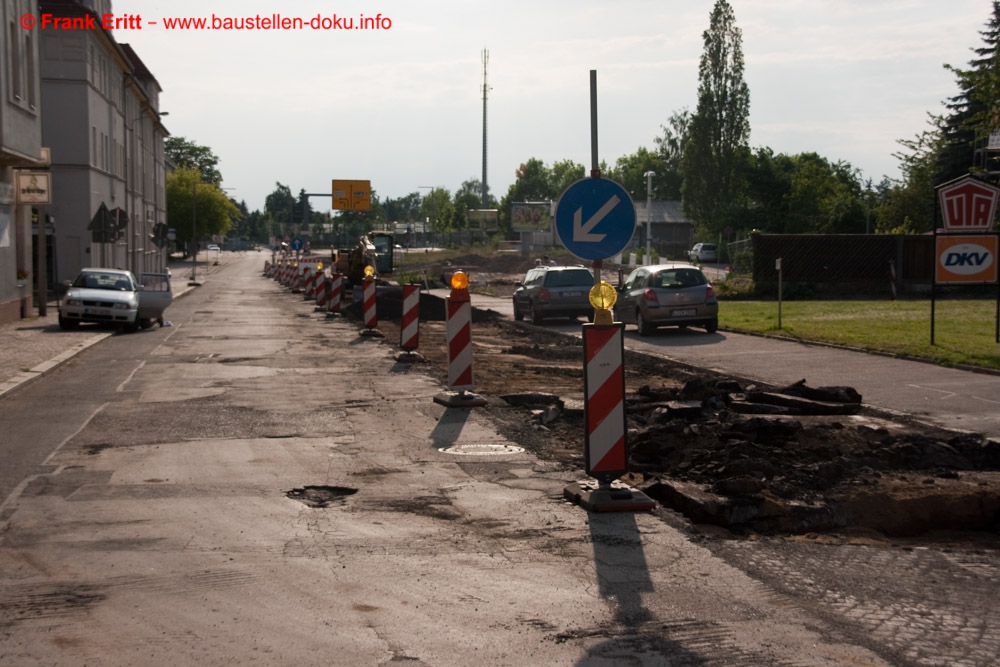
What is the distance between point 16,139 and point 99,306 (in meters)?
5.69

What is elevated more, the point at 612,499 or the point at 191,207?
the point at 191,207

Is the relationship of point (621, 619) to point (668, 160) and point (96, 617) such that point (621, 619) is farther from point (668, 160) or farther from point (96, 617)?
point (668, 160)

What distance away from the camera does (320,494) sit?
771 centimetres

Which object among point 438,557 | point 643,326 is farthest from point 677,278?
point 438,557

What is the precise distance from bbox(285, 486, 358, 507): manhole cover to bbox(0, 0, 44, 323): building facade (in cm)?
2160

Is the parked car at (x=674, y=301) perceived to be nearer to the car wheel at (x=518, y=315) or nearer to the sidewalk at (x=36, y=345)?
the car wheel at (x=518, y=315)

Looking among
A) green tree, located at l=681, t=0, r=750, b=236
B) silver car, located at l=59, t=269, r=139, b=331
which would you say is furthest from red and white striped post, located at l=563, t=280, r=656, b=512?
green tree, located at l=681, t=0, r=750, b=236

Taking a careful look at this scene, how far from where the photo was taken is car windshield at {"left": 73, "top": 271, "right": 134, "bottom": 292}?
87.6 feet

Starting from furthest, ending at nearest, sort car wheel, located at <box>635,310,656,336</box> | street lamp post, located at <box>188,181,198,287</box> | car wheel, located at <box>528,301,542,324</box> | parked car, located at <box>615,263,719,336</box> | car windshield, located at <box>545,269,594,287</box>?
street lamp post, located at <box>188,181,198,287</box>, car windshield, located at <box>545,269,594,287</box>, car wheel, located at <box>528,301,542,324</box>, car wheel, located at <box>635,310,656,336</box>, parked car, located at <box>615,263,719,336</box>

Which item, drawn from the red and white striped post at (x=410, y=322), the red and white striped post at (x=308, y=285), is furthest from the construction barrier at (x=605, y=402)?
the red and white striped post at (x=308, y=285)

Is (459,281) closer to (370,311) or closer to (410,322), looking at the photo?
(410,322)

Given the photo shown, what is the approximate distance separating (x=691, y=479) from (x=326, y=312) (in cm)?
2850

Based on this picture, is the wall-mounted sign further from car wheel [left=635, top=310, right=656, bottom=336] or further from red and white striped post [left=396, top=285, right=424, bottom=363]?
car wheel [left=635, top=310, right=656, bottom=336]

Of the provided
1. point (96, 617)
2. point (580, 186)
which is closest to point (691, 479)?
point (580, 186)
